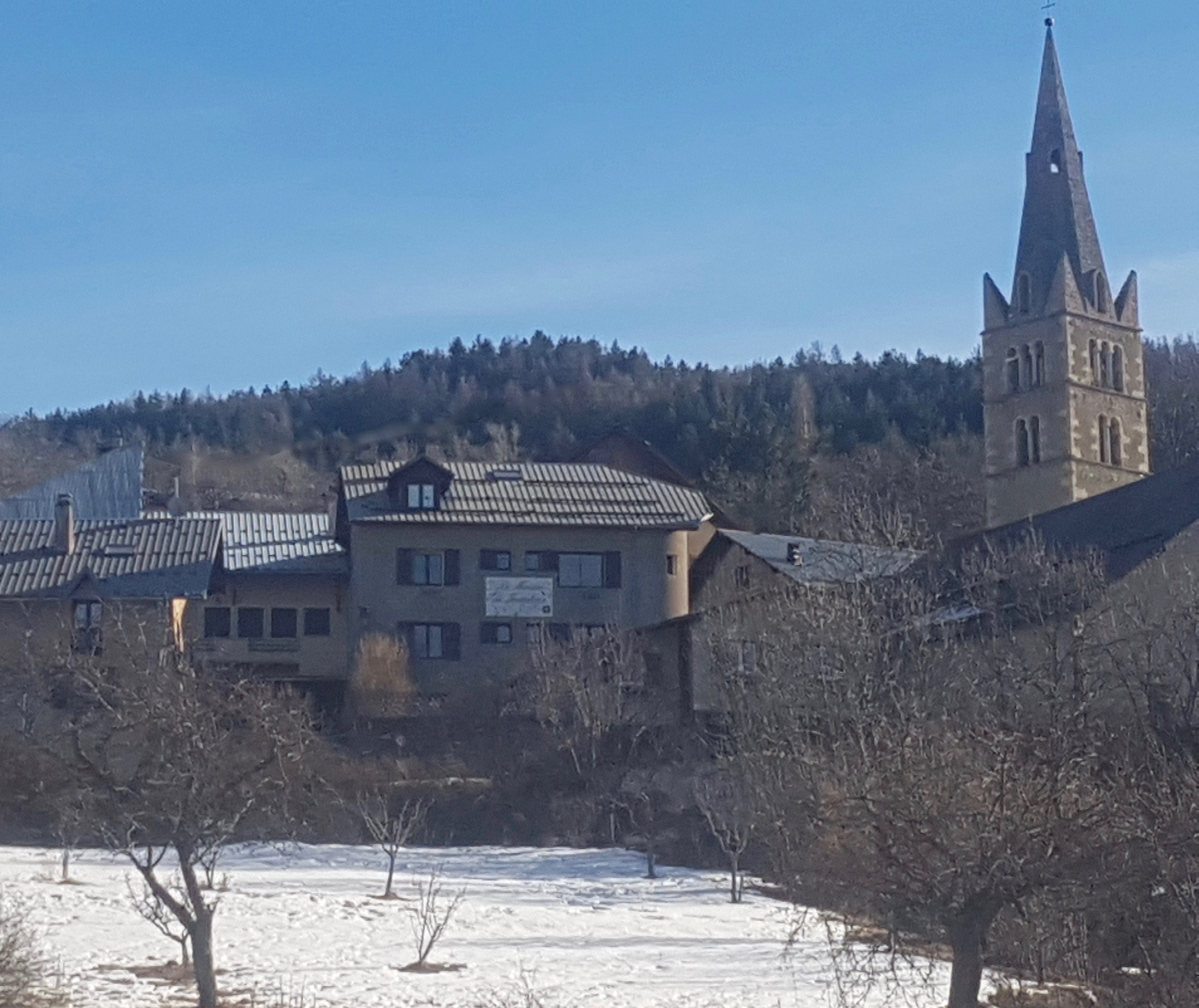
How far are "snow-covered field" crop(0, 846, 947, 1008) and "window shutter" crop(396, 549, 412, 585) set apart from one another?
1737 cm

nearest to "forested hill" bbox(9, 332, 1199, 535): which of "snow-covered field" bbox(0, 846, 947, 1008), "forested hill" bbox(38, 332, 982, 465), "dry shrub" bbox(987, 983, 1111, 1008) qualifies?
"forested hill" bbox(38, 332, 982, 465)

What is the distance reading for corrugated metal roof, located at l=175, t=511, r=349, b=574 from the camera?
54.3 metres

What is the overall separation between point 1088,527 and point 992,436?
19114 mm

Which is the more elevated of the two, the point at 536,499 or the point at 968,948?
the point at 536,499

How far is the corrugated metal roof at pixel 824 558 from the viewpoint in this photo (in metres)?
45.6

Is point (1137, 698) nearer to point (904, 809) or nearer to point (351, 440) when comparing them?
point (904, 809)

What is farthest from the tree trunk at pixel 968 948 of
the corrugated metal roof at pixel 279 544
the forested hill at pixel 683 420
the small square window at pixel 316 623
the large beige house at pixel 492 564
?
the forested hill at pixel 683 420

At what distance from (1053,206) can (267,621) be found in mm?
35275

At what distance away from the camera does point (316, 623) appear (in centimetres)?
5394

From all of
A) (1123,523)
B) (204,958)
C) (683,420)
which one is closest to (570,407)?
(683,420)

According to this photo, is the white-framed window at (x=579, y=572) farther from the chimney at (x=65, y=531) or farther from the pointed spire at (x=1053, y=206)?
the pointed spire at (x=1053, y=206)

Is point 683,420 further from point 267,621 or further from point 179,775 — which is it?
point 179,775

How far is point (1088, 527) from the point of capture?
48.8 metres

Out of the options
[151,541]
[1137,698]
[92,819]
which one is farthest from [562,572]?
[92,819]
